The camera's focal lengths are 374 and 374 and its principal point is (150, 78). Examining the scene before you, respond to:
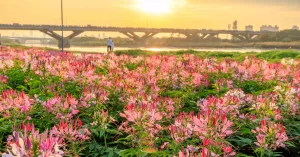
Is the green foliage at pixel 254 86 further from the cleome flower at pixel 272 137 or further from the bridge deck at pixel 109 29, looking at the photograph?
the bridge deck at pixel 109 29

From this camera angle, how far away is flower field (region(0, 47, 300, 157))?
111 inches

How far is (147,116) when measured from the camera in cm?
307

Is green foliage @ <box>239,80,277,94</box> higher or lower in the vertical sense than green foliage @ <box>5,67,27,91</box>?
lower

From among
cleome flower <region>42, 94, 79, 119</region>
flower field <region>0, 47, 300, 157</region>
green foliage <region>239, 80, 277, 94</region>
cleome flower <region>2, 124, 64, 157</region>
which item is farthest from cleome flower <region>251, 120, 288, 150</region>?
green foliage <region>239, 80, 277, 94</region>

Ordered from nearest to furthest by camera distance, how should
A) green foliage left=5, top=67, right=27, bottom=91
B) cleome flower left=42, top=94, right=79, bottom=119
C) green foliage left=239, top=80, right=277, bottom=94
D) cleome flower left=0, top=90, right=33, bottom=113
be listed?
1. cleome flower left=0, top=90, right=33, bottom=113
2. cleome flower left=42, top=94, right=79, bottom=119
3. green foliage left=5, top=67, right=27, bottom=91
4. green foliage left=239, top=80, right=277, bottom=94

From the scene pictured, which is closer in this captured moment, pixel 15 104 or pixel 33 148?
pixel 33 148

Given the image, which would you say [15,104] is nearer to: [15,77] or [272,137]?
[272,137]

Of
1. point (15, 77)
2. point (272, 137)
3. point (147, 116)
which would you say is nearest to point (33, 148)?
point (147, 116)

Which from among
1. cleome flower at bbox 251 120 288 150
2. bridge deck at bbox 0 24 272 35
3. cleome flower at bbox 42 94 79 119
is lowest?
cleome flower at bbox 251 120 288 150

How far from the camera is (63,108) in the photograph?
11.5ft

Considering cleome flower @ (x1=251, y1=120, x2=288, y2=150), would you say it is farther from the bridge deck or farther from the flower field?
the bridge deck

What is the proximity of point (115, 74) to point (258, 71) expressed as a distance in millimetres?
2632

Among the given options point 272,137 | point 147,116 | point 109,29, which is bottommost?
point 272,137

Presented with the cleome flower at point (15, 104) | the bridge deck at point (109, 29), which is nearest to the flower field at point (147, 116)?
the cleome flower at point (15, 104)
